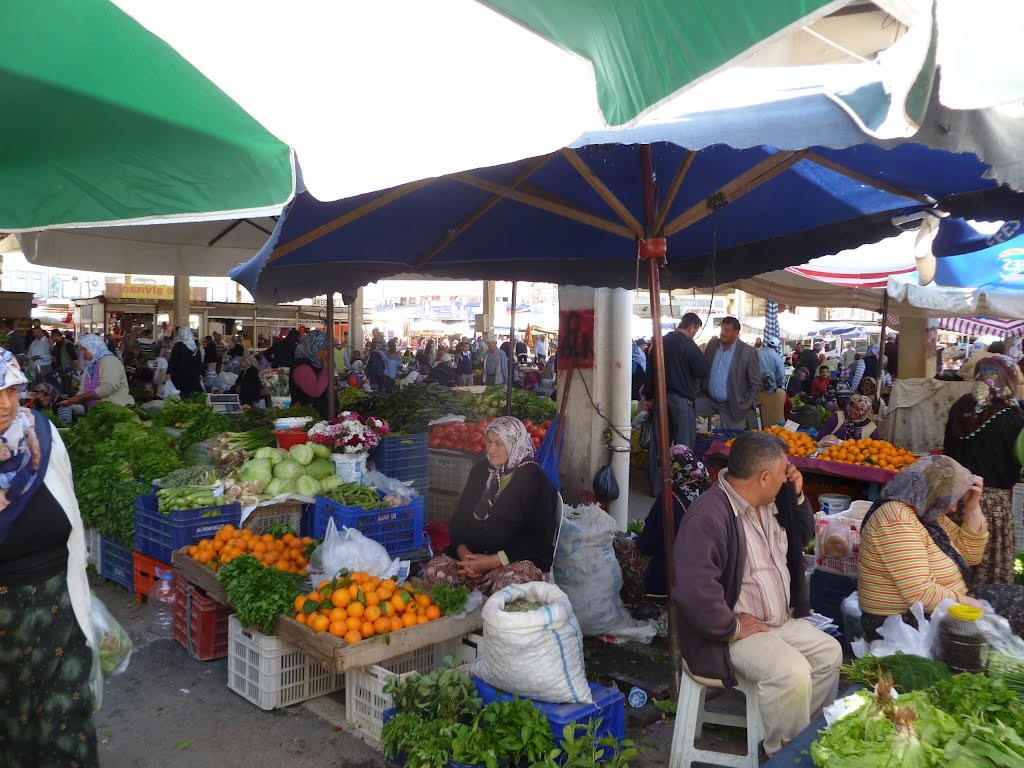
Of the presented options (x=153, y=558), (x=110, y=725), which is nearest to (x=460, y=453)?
(x=153, y=558)

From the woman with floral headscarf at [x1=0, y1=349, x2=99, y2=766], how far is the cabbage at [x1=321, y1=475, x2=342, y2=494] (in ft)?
9.51

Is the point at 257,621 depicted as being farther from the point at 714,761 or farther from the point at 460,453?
the point at 460,453

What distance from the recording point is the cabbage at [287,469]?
591 cm

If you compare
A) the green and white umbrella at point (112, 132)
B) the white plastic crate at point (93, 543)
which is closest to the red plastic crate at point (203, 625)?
the white plastic crate at point (93, 543)

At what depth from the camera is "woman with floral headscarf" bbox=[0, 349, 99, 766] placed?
273cm

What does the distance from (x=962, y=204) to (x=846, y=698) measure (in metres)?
2.77

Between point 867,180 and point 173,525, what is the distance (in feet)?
15.1

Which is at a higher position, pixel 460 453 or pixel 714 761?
pixel 460 453

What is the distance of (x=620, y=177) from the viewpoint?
4738 millimetres

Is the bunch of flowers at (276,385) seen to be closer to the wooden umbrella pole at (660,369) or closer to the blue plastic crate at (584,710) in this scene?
the wooden umbrella pole at (660,369)

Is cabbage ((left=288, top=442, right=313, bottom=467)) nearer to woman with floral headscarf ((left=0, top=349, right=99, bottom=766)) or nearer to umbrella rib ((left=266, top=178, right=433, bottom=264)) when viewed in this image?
umbrella rib ((left=266, top=178, right=433, bottom=264))

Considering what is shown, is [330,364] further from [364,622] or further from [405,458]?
[364,622]

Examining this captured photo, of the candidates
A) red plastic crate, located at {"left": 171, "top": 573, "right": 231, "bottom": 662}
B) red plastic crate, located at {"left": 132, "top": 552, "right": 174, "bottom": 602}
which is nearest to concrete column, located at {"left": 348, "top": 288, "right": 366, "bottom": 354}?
red plastic crate, located at {"left": 132, "top": 552, "right": 174, "bottom": 602}

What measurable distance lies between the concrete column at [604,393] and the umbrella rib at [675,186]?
2.78 meters
